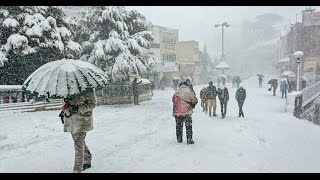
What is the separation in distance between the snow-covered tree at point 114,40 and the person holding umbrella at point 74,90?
52.7 feet

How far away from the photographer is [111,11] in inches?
934

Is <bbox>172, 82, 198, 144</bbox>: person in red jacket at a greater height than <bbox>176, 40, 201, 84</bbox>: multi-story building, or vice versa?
<bbox>176, 40, 201, 84</bbox>: multi-story building

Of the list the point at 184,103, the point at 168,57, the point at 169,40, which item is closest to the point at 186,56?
the point at 168,57

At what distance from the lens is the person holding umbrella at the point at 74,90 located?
254 inches

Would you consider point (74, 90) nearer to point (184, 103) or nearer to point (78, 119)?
point (78, 119)

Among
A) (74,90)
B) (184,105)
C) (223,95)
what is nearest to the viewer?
(74,90)

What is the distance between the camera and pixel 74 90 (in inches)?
251

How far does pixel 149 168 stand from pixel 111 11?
58.7 ft

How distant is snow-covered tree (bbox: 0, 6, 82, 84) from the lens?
63.2 ft

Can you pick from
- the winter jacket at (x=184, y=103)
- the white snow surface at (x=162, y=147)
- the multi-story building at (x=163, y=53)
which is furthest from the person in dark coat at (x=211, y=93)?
the multi-story building at (x=163, y=53)

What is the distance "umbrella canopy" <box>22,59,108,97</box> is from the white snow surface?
1726 mm

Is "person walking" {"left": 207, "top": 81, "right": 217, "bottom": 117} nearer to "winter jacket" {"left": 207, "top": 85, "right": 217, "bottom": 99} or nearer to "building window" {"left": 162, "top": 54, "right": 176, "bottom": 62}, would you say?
"winter jacket" {"left": 207, "top": 85, "right": 217, "bottom": 99}

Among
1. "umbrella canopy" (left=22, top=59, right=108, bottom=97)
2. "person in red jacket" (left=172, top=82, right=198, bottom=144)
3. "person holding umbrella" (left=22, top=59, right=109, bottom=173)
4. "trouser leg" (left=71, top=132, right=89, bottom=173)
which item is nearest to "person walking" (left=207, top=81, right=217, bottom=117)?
"person in red jacket" (left=172, top=82, right=198, bottom=144)

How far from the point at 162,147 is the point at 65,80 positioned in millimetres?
3695
